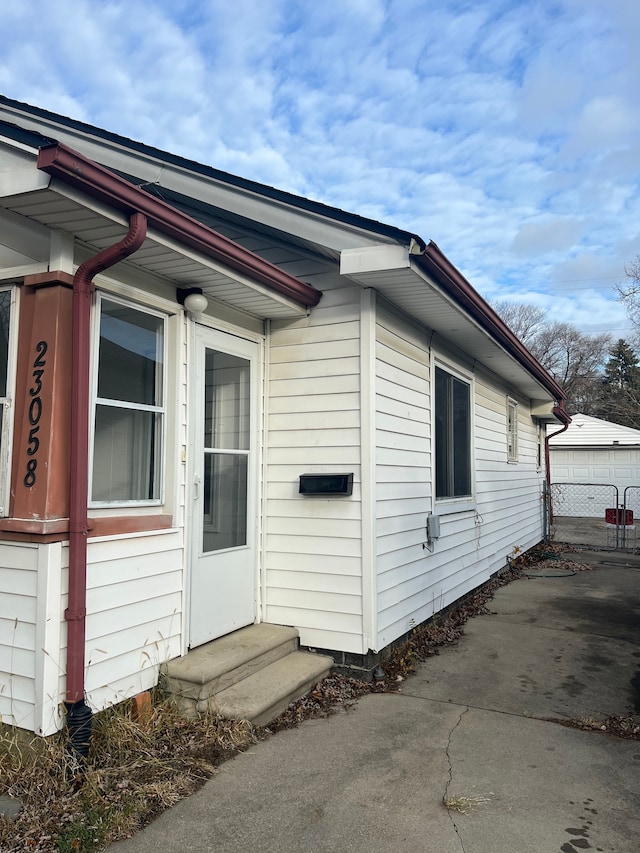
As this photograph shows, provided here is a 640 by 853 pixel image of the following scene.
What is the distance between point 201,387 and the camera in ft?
13.2

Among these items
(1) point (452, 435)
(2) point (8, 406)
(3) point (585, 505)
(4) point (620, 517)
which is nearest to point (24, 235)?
(2) point (8, 406)

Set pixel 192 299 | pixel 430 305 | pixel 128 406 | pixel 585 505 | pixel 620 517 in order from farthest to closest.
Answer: pixel 585 505, pixel 620 517, pixel 430 305, pixel 192 299, pixel 128 406

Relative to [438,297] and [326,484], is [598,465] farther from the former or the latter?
[326,484]

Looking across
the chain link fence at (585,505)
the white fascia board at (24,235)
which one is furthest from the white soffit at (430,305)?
the chain link fence at (585,505)

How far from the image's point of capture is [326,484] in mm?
4418

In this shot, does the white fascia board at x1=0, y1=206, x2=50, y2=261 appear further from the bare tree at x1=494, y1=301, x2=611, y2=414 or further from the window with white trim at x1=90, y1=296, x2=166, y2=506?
the bare tree at x1=494, y1=301, x2=611, y2=414

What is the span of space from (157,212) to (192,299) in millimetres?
881

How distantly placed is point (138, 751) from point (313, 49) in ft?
21.9

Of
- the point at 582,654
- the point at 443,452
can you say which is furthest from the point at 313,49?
the point at 582,654

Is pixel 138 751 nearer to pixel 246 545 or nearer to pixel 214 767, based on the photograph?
pixel 214 767

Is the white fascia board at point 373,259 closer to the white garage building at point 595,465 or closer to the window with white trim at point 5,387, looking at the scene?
the window with white trim at point 5,387

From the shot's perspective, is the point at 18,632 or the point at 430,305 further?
the point at 430,305

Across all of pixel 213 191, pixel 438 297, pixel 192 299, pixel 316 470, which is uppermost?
pixel 213 191

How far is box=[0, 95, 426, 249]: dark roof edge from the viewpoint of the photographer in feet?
13.0
